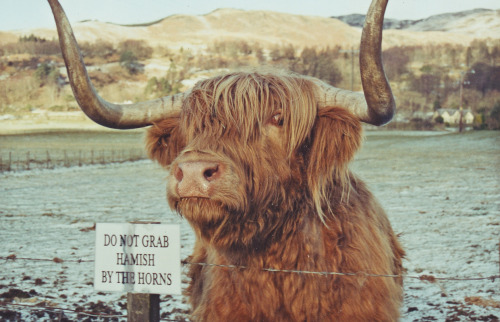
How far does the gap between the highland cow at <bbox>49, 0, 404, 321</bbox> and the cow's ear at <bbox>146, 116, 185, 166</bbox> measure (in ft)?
0.43

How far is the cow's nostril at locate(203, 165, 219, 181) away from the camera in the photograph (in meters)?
2.36

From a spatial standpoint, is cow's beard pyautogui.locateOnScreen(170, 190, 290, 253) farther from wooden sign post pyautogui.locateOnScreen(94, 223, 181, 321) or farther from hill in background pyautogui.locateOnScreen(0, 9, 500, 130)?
hill in background pyautogui.locateOnScreen(0, 9, 500, 130)

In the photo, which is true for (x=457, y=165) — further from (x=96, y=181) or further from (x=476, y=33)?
(x=476, y=33)

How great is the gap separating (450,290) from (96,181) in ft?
51.2

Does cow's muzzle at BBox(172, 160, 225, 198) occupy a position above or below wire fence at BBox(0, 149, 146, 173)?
above

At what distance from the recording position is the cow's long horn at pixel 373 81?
7.18 ft

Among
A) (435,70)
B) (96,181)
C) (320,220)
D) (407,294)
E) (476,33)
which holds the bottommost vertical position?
(96,181)

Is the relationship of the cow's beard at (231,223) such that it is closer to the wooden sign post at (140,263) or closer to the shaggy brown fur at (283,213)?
the shaggy brown fur at (283,213)

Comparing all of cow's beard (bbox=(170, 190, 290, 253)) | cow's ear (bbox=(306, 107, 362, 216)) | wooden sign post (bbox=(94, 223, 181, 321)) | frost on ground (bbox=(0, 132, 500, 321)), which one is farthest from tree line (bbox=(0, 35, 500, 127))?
wooden sign post (bbox=(94, 223, 181, 321))

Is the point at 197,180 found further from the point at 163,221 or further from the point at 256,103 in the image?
the point at 163,221

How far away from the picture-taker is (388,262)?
3016mm

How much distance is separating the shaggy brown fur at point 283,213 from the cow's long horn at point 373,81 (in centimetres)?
10

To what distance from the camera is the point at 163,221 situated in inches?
397

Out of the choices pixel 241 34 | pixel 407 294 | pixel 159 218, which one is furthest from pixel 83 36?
pixel 407 294
